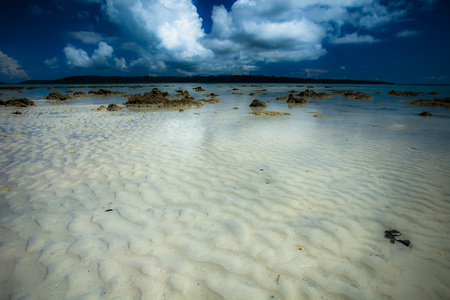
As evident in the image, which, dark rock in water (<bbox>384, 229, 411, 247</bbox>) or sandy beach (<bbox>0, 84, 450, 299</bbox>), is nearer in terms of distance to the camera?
sandy beach (<bbox>0, 84, 450, 299</bbox>)

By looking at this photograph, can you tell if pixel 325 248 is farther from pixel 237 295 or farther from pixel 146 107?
pixel 146 107

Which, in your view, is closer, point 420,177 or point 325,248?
point 325,248

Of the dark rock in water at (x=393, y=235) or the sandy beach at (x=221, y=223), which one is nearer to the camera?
the sandy beach at (x=221, y=223)

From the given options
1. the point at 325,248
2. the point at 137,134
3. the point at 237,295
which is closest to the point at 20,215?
the point at 237,295

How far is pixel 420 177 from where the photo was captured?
4.60 m

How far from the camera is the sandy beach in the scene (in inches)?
85.2

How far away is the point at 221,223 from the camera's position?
3059mm

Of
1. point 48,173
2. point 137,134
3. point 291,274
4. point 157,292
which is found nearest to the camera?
point 157,292

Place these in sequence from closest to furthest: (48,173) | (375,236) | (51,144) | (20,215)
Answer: (375,236)
(20,215)
(48,173)
(51,144)

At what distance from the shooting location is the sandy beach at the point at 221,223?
85.2 inches

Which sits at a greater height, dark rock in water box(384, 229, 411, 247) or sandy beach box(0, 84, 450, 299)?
sandy beach box(0, 84, 450, 299)

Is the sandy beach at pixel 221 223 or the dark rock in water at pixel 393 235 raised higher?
the sandy beach at pixel 221 223

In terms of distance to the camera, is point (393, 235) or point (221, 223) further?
point (221, 223)

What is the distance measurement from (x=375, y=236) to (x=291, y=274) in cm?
148
